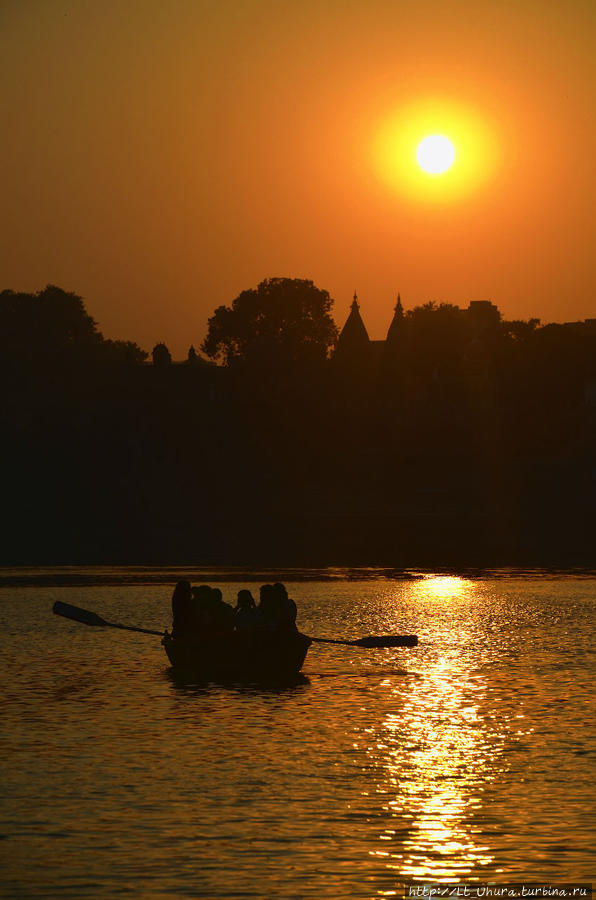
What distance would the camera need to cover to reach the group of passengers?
35281 mm

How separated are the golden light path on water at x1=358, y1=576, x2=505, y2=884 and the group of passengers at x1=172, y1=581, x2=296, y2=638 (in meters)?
3.05

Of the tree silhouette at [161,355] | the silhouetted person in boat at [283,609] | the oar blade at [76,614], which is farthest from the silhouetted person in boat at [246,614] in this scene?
the tree silhouette at [161,355]

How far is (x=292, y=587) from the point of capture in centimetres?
7000

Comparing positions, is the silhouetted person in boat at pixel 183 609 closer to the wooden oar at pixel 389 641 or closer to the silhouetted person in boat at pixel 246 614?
the silhouetted person in boat at pixel 246 614

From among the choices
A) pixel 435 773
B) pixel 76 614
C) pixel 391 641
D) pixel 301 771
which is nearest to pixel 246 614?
pixel 391 641

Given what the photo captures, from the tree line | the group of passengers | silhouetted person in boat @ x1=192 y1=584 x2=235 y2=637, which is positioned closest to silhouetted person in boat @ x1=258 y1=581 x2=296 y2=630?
the group of passengers

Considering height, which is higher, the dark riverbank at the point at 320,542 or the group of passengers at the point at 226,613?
the dark riverbank at the point at 320,542

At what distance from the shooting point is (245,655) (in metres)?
35.4

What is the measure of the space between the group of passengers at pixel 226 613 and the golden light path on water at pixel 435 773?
3.05m

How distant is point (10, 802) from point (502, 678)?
56.7 feet

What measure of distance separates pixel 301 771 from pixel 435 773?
2.14m

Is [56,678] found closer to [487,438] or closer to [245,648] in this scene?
[245,648]

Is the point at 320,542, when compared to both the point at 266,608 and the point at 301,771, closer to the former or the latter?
the point at 266,608

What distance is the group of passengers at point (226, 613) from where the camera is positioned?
3528 centimetres
